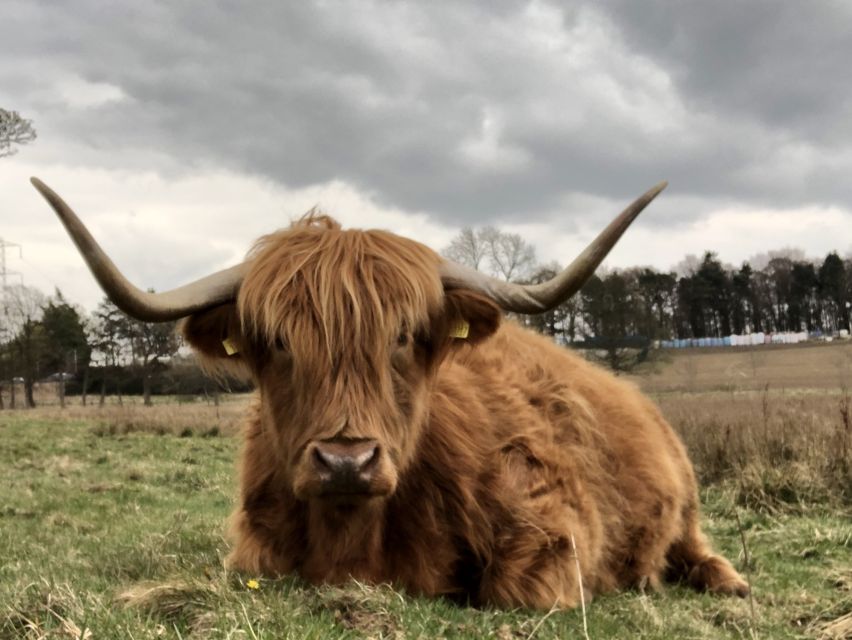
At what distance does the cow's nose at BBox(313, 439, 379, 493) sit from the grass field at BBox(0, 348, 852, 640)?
0.39 meters

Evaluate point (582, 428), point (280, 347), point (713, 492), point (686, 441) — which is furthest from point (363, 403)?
point (686, 441)

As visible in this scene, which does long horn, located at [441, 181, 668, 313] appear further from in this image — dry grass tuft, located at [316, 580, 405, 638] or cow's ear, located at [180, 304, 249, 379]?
dry grass tuft, located at [316, 580, 405, 638]

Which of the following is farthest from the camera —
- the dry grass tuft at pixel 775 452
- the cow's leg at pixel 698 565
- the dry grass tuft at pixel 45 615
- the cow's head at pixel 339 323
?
the dry grass tuft at pixel 775 452

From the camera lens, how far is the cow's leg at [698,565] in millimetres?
4539

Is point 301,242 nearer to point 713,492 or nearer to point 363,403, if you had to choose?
point 363,403

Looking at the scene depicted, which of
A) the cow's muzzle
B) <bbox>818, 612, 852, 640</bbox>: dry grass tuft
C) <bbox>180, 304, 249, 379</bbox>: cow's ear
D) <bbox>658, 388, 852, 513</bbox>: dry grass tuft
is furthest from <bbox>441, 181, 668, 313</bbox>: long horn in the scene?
<bbox>658, 388, 852, 513</bbox>: dry grass tuft

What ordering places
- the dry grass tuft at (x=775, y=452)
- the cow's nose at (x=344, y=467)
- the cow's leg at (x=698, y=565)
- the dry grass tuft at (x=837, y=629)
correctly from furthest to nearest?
the dry grass tuft at (x=775, y=452)
the cow's leg at (x=698, y=565)
the dry grass tuft at (x=837, y=629)
the cow's nose at (x=344, y=467)

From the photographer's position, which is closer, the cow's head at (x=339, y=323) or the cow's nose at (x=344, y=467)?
the cow's nose at (x=344, y=467)

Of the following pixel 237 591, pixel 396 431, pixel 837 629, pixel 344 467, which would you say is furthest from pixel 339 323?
pixel 837 629

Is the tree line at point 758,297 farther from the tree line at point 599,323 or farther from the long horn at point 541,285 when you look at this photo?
the long horn at point 541,285

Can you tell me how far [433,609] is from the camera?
299cm

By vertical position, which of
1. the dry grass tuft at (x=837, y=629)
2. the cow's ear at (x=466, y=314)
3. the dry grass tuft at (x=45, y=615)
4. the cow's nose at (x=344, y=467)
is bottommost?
the dry grass tuft at (x=837, y=629)

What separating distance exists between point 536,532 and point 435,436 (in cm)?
61

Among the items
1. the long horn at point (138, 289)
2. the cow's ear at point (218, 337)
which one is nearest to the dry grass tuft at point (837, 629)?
the cow's ear at point (218, 337)
